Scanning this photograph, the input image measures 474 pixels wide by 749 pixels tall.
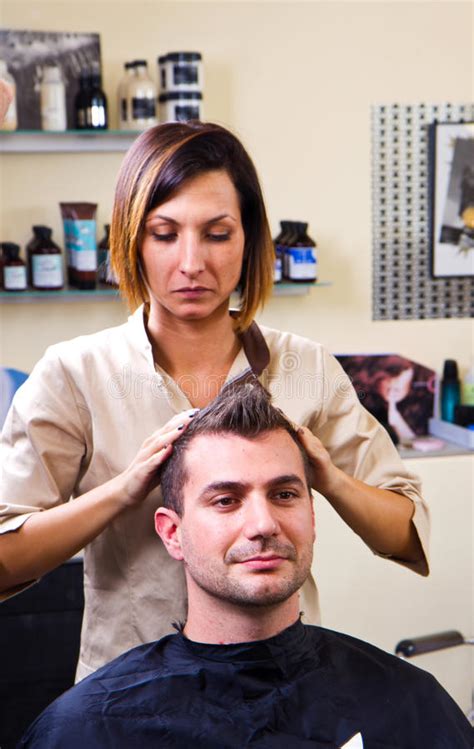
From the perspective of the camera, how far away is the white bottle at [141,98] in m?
3.03

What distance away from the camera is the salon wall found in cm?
312

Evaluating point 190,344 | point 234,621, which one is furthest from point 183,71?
point 234,621

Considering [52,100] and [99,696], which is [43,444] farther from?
[52,100]

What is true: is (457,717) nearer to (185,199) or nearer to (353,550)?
(185,199)

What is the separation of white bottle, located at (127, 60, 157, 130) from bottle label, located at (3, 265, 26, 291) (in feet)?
1.92

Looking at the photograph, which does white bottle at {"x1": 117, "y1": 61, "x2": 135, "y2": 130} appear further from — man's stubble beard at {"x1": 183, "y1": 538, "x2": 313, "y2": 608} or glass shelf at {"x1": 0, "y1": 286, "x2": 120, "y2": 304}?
man's stubble beard at {"x1": 183, "y1": 538, "x2": 313, "y2": 608}

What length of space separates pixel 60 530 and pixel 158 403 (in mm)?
287

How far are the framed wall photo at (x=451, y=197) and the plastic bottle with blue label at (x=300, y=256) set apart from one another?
1.76 feet

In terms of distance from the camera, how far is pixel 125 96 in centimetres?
307

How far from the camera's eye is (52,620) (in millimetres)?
2660

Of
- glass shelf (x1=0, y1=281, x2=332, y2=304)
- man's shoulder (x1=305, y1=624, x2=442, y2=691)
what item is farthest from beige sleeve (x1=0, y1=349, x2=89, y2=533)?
glass shelf (x1=0, y1=281, x2=332, y2=304)

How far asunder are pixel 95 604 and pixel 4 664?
3.70 feet

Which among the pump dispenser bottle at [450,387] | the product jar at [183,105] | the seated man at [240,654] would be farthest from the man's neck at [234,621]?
the pump dispenser bottle at [450,387]

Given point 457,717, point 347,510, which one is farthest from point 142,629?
point 457,717
